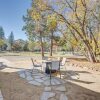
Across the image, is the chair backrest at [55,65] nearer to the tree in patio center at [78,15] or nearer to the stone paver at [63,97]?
the stone paver at [63,97]

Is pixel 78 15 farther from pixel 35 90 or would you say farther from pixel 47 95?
pixel 47 95

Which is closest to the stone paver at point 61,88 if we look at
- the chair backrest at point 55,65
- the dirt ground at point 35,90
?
the dirt ground at point 35,90

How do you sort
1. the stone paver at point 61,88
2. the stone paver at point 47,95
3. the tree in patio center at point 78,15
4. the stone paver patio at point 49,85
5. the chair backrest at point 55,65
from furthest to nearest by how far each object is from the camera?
the tree in patio center at point 78,15 → the chair backrest at point 55,65 → the stone paver at point 61,88 → the stone paver patio at point 49,85 → the stone paver at point 47,95

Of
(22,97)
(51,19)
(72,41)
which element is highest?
(51,19)

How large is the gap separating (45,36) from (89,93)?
21.3 m

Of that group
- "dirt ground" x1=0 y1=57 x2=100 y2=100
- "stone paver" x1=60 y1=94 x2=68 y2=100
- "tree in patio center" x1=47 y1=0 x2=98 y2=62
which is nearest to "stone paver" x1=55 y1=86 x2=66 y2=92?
"dirt ground" x1=0 y1=57 x2=100 y2=100

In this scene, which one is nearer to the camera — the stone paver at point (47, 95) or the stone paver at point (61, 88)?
the stone paver at point (47, 95)

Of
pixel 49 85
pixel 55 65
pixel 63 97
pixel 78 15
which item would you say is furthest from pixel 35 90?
pixel 78 15

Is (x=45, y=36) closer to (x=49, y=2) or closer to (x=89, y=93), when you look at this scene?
(x=49, y=2)

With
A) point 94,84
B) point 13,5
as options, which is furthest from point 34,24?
point 94,84

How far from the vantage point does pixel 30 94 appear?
6.29 metres

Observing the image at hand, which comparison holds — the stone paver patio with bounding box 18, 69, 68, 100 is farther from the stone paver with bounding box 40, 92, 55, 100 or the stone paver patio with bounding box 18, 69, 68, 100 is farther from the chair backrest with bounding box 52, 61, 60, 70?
the chair backrest with bounding box 52, 61, 60, 70

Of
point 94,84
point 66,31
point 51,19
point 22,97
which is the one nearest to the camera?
point 22,97

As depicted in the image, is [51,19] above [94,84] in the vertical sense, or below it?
above
